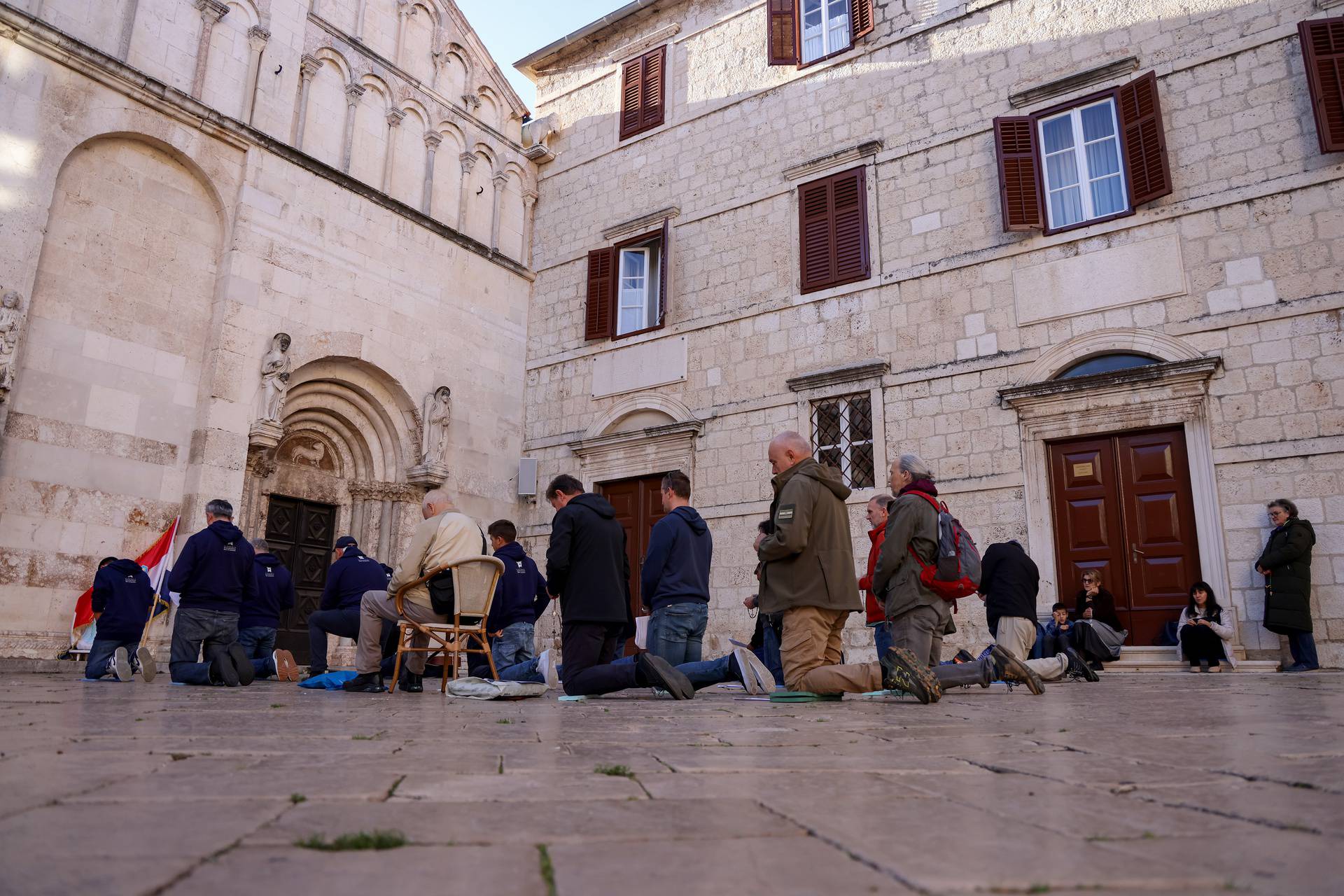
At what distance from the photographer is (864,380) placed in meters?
12.3

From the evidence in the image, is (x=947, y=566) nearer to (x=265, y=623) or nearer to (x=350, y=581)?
(x=350, y=581)

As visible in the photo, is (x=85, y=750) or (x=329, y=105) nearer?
(x=85, y=750)

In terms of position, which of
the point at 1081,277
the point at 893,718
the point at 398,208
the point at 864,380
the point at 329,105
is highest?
the point at 329,105

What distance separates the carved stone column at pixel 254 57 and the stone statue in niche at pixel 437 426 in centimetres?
472

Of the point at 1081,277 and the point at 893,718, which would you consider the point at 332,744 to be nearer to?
the point at 893,718

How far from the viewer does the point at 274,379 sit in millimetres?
12406

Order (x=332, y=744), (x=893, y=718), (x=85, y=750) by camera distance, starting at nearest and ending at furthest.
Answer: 1. (x=85, y=750)
2. (x=332, y=744)
3. (x=893, y=718)

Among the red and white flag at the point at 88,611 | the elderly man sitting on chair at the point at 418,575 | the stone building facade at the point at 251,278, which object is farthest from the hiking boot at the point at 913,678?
the stone building facade at the point at 251,278

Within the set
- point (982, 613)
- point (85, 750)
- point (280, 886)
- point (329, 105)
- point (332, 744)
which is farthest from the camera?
point (329, 105)

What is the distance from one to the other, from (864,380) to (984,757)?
32.5ft

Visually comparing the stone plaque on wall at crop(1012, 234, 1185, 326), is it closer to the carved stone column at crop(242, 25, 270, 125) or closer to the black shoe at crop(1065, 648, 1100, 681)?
the black shoe at crop(1065, 648, 1100, 681)

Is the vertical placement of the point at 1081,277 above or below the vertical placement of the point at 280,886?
above

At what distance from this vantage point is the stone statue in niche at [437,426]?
1441 centimetres

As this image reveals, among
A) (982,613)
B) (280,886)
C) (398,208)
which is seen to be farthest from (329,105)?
(280,886)
